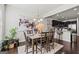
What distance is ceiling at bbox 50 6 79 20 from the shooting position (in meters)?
2.14

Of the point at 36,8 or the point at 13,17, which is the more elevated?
the point at 36,8

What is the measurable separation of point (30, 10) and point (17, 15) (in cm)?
32

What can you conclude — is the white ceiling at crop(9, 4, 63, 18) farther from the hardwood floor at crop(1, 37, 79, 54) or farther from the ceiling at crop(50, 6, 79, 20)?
the hardwood floor at crop(1, 37, 79, 54)

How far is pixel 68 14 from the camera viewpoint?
2191mm

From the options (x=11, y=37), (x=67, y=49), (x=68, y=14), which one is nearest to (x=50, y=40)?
(x=67, y=49)

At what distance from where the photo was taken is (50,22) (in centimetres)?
221

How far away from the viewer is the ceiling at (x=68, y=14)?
7.04ft

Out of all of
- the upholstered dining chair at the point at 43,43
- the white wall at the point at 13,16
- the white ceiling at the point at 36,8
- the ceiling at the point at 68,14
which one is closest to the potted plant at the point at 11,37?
the white wall at the point at 13,16

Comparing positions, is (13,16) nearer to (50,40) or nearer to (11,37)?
(11,37)

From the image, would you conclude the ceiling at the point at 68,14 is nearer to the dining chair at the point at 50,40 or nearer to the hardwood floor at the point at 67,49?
the dining chair at the point at 50,40

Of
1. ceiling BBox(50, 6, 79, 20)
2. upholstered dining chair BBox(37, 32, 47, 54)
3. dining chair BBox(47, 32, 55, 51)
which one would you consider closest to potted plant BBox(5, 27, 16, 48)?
upholstered dining chair BBox(37, 32, 47, 54)

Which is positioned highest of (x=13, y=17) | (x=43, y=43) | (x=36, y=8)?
(x=36, y=8)
